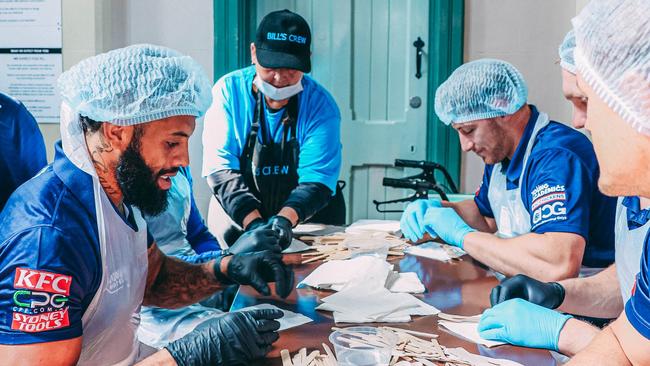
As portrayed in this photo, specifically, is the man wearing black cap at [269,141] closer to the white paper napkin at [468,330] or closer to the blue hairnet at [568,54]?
the blue hairnet at [568,54]

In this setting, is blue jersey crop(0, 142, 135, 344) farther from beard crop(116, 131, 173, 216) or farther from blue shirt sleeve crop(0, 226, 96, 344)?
beard crop(116, 131, 173, 216)

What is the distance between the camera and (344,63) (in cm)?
443

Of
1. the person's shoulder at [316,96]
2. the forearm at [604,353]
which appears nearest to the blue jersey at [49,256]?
the forearm at [604,353]

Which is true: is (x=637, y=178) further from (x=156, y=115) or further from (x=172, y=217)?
(x=172, y=217)

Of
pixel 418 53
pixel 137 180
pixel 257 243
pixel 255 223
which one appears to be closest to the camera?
pixel 137 180

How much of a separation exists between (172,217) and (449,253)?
3.70 ft

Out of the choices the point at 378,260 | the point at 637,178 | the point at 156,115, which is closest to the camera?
the point at 637,178

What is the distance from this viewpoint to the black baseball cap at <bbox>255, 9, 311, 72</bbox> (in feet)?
9.61

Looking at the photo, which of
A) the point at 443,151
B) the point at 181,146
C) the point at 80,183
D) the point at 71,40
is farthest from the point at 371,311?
the point at 71,40

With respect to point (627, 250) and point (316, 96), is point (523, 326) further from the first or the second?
point (316, 96)

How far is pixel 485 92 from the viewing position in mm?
2354

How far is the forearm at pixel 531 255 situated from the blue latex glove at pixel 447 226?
103 mm

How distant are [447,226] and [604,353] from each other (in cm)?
121

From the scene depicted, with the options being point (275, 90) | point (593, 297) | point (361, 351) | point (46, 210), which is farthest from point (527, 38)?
point (46, 210)
